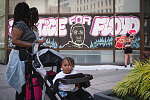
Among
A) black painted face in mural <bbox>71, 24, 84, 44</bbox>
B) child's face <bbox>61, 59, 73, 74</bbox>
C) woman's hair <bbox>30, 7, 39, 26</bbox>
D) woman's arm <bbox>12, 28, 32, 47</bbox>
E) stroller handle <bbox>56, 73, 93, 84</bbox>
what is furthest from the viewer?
black painted face in mural <bbox>71, 24, 84, 44</bbox>

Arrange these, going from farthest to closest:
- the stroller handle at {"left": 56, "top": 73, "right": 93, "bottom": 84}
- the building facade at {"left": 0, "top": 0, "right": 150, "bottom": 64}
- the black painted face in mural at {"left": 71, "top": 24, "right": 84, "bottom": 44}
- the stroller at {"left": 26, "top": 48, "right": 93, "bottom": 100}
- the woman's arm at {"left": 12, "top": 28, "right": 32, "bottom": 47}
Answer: the black painted face in mural at {"left": 71, "top": 24, "right": 84, "bottom": 44}
the building facade at {"left": 0, "top": 0, "right": 150, "bottom": 64}
the woman's arm at {"left": 12, "top": 28, "right": 32, "bottom": 47}
the stroller at {"left": 26, "top": 48, "right": 93, "bottom": 100}
the stroller handle at {"left": 56, "top": 73, "right": 93, "bottom": 84}

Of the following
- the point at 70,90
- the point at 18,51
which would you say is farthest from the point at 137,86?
the point at 18,51

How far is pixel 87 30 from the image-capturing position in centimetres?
1173

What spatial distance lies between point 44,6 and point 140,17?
6.32 m

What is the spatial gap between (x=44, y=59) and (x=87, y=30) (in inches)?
351

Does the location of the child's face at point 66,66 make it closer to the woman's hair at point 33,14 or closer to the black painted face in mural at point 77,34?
the woman's hair at point 33,14

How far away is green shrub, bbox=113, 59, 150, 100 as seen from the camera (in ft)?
10.5

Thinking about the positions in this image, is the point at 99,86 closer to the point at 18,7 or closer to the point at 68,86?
the point at 68,86

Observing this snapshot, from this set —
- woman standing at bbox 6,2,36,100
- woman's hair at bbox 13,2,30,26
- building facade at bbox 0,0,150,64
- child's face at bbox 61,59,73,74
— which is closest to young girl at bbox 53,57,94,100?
child's face at bbox 61,59,73,74

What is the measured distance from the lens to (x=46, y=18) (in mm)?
11969

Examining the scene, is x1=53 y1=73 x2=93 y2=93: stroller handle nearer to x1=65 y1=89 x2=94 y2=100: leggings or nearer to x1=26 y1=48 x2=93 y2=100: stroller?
x1=26 y1=48 x2=93 y2=100: stroller

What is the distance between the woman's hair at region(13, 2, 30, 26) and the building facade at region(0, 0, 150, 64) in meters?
8.63

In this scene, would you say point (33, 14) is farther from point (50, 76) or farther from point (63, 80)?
point (63, 80)

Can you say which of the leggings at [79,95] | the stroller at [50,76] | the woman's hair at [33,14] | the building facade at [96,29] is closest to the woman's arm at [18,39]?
the stroller at [50,76]
